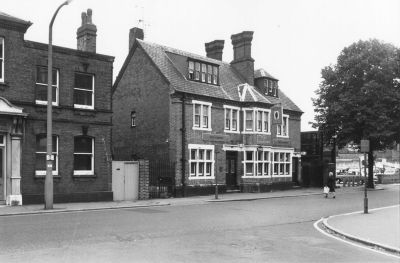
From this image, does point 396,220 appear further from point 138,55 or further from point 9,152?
point 138,55

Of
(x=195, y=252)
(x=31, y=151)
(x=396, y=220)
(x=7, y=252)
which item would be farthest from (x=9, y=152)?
(x=396, y=220)

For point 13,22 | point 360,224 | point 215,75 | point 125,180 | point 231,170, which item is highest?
point 13,22

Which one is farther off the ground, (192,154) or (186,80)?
(186,80)

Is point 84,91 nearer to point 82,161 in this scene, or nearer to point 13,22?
point 82,161

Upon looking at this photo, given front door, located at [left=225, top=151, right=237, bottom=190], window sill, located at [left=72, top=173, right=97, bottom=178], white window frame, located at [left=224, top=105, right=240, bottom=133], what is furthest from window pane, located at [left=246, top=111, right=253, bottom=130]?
window sill, located at [left=72, top=173, right=97, bottom=178]

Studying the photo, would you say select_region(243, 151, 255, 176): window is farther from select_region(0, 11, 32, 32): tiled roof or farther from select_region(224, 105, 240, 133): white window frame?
select_region(0, 11, 32, 32): tiled roof

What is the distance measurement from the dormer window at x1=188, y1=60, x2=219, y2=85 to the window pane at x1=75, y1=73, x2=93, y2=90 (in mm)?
8956

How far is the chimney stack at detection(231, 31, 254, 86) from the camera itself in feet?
122

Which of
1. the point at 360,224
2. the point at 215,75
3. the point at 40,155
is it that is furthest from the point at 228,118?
the point at 360,224

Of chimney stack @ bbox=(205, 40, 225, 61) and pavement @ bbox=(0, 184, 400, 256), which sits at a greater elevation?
chimney stack @ bbox=(205, 40, 225, 61)

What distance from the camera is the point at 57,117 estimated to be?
22.5 m

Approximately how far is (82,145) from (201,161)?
909 cm

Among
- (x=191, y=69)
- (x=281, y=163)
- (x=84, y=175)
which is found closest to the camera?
(x=84, y=175)

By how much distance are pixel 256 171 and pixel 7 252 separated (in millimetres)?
24938
